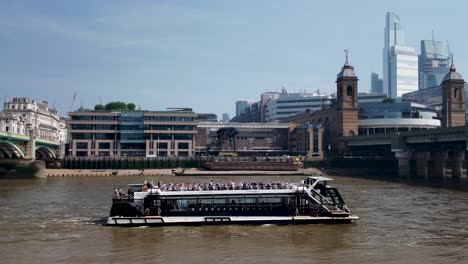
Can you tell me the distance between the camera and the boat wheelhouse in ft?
147

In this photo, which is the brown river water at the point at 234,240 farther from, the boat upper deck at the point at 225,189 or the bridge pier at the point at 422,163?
the bridge pier at the point at 422,163

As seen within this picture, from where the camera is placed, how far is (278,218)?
44.9m

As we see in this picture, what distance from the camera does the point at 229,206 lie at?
1805 inches

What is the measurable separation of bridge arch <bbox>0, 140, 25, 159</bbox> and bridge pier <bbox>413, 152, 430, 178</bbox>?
319 ft

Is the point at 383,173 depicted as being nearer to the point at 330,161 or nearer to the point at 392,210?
the point at 330,161

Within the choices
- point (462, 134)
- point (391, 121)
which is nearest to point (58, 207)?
point (462, 134)

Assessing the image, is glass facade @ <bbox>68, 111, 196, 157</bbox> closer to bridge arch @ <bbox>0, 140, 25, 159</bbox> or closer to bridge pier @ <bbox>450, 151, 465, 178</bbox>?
bridge arch @ <bbox>0, 140, 25, 159</bbox>

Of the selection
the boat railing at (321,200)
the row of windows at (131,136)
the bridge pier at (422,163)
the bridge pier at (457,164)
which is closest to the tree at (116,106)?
the row of windows at (131,136)

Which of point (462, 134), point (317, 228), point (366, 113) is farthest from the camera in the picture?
point (366, 113)

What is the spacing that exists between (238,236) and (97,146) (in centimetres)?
12986

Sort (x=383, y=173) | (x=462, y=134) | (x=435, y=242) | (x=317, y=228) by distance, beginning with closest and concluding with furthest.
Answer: (x=435, y=242)
(x=317, y=228)
(x=462, y=134)
(x=383, y=173)

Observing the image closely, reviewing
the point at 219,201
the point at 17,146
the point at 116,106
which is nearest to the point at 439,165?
the point at 219,201

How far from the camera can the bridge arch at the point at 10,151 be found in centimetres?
11511

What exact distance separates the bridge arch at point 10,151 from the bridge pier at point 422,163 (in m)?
97.2
